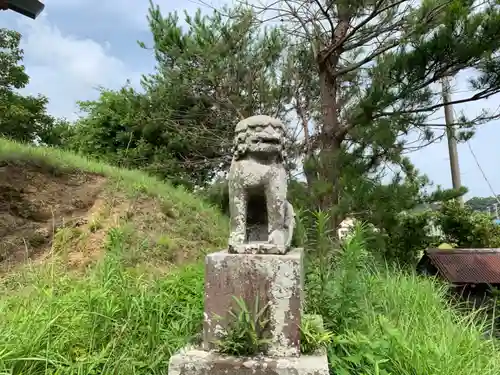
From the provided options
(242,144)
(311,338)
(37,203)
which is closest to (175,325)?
(311,338)

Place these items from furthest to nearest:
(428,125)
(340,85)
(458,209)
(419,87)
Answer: (458,209) < (340,85) < (428,125) < (419,87)

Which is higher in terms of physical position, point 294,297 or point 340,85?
point 340,85

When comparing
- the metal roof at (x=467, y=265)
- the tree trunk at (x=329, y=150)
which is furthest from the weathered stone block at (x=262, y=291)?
the metal roof at (x=467, y=265)

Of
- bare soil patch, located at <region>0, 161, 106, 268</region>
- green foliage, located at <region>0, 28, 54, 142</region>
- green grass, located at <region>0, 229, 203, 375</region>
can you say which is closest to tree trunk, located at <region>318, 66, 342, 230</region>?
green grass, located at <region>0, 229, 203, 375</region>

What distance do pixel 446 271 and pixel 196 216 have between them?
4556mm

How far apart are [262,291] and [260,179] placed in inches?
23.4

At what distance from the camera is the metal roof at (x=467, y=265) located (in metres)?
7.70

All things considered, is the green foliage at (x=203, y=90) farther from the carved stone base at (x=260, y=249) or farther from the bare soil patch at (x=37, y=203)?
the carved stone base at (x=260, y=249)

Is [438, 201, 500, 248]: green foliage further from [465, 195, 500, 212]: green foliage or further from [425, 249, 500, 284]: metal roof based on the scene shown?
[425, 249, 500, 284]: metal roof

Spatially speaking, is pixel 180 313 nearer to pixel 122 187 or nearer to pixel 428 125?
pixel 122 187

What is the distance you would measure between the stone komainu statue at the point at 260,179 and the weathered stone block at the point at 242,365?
0.54 metres

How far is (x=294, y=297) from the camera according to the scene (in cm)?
215

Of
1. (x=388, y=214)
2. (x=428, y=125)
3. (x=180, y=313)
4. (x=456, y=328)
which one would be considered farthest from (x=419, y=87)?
(x=180, y=313)

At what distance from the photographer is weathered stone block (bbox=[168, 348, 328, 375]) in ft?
6.57
